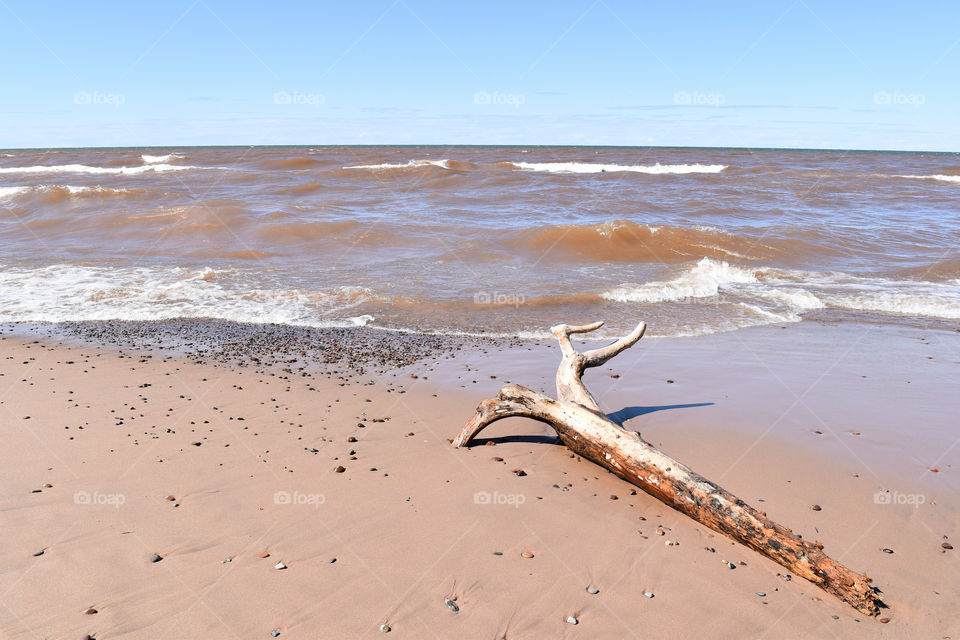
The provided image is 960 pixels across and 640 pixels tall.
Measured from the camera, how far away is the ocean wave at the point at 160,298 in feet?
28.8

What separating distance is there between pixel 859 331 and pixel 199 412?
8.29 metres

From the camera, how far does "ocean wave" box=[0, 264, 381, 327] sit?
8.77 metres

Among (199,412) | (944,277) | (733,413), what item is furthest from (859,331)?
(199,412)

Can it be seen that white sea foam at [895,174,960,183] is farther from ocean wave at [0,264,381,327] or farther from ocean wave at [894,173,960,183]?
ocean wave at [0,264,381,327]

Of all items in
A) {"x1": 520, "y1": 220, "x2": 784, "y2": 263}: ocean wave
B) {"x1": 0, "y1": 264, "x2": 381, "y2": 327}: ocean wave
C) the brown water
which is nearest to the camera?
{"x1": 0, "y1": 264, "x2": 381, "y2": 327}: ocean wave

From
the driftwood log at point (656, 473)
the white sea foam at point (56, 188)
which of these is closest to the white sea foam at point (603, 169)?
the white sea foam at point (56, 188)

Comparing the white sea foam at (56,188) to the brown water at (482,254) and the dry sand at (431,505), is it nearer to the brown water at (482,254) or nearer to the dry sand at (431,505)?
the brown water at (482,254)

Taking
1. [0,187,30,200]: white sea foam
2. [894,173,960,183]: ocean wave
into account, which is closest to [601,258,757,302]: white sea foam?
[0,187,30,200]: white sea foam

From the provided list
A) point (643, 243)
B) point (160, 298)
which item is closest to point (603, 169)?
point (643, 243)

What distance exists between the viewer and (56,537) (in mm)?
3453

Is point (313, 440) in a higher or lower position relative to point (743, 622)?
lower

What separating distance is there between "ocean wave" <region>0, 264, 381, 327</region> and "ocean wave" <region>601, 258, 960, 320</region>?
4732 mm

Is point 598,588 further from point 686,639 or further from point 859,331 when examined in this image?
point 859,331

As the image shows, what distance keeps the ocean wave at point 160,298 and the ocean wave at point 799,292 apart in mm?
4732
